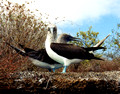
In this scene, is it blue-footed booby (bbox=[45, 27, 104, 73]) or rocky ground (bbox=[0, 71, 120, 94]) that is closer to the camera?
rocky ground (bbox=[0, 71, 120, 94])

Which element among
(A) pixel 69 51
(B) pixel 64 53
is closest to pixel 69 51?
(A) pixel 69 51

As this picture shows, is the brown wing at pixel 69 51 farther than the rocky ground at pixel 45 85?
Yes

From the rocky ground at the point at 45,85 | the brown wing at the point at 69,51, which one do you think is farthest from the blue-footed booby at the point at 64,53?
the rocky ground at the point at 45,85

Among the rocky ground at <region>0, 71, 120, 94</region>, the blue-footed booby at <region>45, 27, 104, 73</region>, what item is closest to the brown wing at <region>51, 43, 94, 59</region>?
the blue-footed booby at <region>45, 27, 104, 73</region>

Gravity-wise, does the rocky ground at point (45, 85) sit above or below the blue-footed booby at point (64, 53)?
below

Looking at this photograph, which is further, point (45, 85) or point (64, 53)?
point (64, 53)

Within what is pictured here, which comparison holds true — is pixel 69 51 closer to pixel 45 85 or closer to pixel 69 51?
pixel 69 51

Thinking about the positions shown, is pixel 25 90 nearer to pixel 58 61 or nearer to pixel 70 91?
pixel 70 91

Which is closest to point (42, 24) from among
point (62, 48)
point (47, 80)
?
point (62, 48)

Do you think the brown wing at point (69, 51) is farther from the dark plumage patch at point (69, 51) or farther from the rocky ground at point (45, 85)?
the rocky ground at point (45, 85)

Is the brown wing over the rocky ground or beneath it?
over

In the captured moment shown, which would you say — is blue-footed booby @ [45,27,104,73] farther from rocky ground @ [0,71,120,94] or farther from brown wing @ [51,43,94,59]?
rocky ground @ [0,71,120,94]

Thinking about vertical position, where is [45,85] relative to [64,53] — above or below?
below

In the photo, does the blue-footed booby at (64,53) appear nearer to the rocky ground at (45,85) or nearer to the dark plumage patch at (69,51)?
the dark plumage patch at (69,51)
